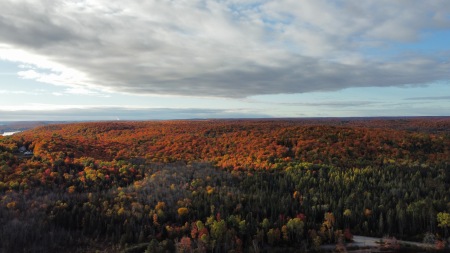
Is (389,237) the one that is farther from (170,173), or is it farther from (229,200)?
(170,173)

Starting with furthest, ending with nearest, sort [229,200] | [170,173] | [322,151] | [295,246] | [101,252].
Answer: [322,151] → [170,173] → [229,200] → [295,246] → [101,252]

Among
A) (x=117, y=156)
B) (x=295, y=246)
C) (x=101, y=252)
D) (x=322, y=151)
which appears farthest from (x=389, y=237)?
(x=117, y=156)

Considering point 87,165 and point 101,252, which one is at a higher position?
point 87,165

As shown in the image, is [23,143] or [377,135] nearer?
[23,143]

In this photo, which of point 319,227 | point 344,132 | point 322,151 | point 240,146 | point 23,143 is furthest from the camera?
point 344,132

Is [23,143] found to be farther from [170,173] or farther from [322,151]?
[322,151]

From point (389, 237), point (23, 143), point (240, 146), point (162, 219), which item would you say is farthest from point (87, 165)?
point (389, 237)
